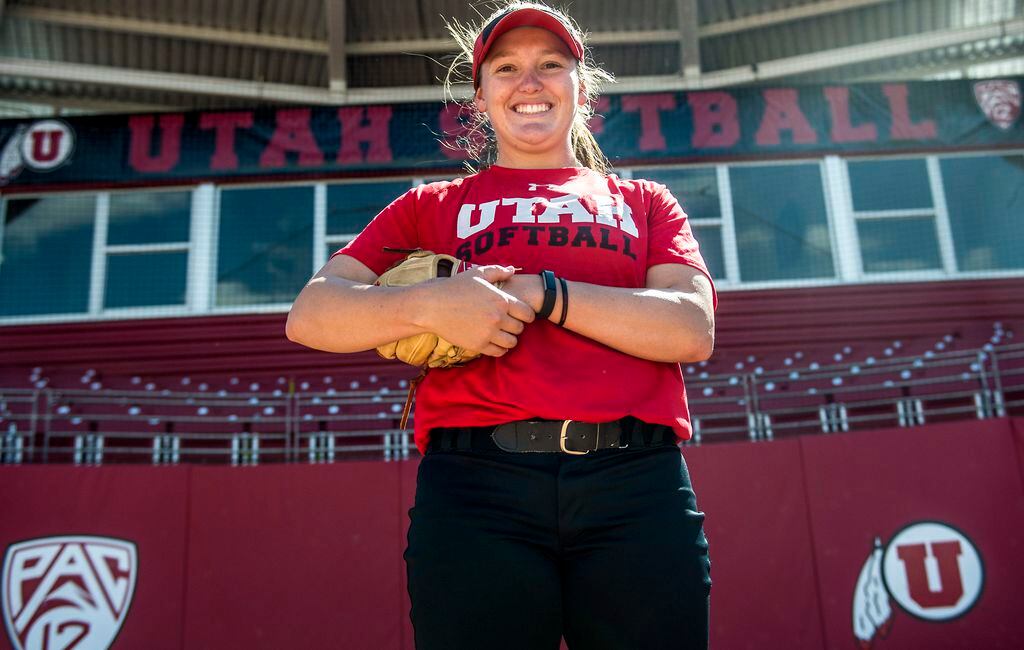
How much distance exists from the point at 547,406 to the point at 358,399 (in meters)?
7.68

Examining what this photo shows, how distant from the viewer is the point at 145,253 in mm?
10250

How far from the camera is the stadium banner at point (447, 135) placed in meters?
10.2

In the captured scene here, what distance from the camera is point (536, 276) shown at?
4.77 ft

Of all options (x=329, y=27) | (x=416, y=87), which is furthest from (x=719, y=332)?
(x=329, y=27)

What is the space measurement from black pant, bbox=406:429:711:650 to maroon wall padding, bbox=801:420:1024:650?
208 inches

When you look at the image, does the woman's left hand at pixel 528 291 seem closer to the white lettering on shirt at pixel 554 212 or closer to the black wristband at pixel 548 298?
the black wristband at pixel 548 298

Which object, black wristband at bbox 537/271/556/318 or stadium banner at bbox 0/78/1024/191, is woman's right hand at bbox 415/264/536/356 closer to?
black wristband at bbox 537/271/556/318

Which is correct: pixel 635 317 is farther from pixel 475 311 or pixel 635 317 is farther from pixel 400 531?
pixel 400 531

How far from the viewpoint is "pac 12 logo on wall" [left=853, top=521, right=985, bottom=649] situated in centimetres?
587

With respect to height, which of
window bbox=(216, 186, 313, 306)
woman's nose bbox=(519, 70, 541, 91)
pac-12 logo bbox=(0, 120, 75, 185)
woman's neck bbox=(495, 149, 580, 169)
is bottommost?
woman's neck bbox=(495, 149, 580, 169)

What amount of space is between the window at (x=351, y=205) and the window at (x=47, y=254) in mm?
2933

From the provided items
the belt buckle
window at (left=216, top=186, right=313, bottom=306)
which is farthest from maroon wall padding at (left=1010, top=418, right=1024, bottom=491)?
window at (left=216, top=186, right=313, bottom=306)

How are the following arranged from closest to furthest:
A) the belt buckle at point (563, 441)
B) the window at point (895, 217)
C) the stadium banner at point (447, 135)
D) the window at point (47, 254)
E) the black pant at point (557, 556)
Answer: the black pant at point (557, 556) → the belt buckle at point (563, 441) → the window at point (47, 254) → the stadium banner at point (447, 135) → the window at point (895, 217)

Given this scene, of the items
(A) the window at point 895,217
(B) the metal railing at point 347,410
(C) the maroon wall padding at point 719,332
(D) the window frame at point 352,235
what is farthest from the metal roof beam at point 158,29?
(A) the window at point 895,217
